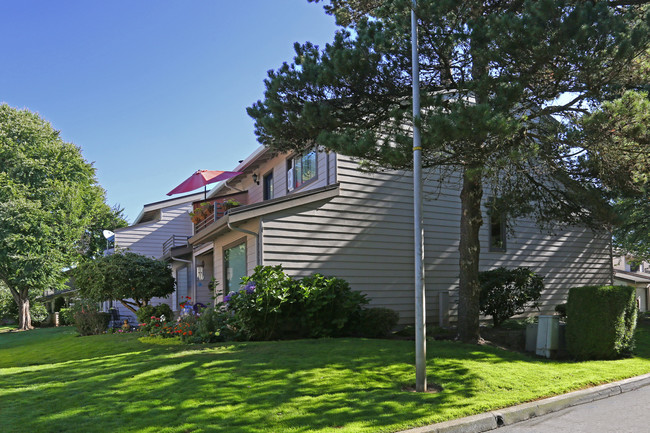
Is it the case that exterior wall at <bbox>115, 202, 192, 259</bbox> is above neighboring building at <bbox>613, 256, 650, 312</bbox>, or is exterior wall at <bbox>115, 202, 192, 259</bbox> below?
above

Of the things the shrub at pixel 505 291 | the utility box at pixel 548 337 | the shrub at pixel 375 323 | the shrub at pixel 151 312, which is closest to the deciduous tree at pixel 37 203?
the shrub at pixel 151 312

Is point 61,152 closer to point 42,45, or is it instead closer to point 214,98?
point 42,45

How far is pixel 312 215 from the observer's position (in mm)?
12930

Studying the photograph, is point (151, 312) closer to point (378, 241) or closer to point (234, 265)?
point (234, 265)

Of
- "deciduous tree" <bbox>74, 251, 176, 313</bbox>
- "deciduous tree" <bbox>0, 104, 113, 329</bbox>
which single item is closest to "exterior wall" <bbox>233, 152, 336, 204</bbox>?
"deciduous tree" <bbox>74, 251, 176, 313</bbox>

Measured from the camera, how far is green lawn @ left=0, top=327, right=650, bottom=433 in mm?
5684

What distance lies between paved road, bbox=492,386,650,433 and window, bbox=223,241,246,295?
9.07 metres

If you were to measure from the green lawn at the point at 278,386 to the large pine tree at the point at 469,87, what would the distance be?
3.03 metres

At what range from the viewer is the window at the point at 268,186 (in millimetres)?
18675

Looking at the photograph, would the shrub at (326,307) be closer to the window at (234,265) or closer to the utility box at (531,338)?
the window at (234,265)

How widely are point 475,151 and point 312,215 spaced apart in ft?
17.0

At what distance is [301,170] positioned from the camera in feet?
Result: 52.3

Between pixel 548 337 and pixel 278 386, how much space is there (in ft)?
21.2

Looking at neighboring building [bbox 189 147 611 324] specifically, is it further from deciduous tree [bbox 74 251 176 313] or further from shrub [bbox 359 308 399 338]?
deciduous tree [bbox 74 251 176 313]
